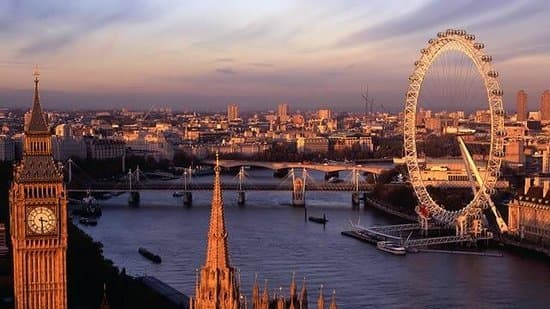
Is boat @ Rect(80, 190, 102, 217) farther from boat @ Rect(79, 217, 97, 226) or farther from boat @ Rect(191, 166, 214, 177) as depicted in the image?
boat @ Rect(191, 166, 214, 177)

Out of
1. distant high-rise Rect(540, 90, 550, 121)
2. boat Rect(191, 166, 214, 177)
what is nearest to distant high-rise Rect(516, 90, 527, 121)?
distant high-rise Rect(540, 90, 550, 121)

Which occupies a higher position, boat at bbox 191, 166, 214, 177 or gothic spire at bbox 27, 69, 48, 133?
gothic spire at bbox 27, 69, 48, 133

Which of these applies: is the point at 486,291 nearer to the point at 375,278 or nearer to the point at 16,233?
the point at 375,278

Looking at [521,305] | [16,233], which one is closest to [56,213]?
[16,233]

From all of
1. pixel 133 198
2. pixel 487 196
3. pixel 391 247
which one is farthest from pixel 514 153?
pixel 391 247

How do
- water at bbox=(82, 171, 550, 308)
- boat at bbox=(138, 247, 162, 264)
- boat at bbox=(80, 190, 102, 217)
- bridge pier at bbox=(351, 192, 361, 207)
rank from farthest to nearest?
bridge pier at bbox=(351, 192, 361, 207)
boat at bbox=(80, 190, 102, 217)
boat at bbox=(138, 247, 162, 264)
water at bbox=(82, 171, 550, 308)

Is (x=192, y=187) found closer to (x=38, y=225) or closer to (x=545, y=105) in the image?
(x=38, y=225)
